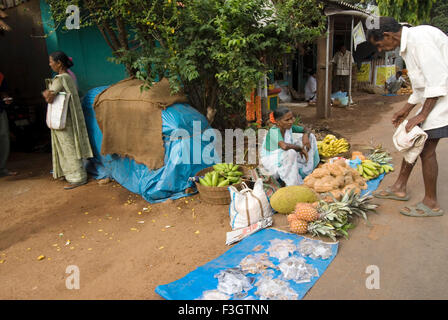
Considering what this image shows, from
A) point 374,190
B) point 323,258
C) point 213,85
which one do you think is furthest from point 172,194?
point 374,190

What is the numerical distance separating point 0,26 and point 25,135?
290cm

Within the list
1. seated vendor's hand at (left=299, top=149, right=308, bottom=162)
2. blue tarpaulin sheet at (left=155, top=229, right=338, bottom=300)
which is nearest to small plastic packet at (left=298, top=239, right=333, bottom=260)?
blue tarpaulin sheet at (left=155, top=229, right=338, bottom=300)

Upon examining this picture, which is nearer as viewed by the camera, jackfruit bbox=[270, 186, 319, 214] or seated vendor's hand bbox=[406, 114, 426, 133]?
seated vendor's hand bbox=[406, 114, 426, 133]

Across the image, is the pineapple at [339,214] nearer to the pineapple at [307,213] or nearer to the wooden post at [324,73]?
the pineapple at [307,213]

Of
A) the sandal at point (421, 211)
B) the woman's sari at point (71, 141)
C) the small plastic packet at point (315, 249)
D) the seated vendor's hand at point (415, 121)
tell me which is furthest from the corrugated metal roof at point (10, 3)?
the sandal at point (421, 211)

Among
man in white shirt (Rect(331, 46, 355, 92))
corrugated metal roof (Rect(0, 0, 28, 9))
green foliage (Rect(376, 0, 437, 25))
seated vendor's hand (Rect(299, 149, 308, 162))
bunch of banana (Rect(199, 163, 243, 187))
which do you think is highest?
green foliage (Rect(376, 0, 437, 25))

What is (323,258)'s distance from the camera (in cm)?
305

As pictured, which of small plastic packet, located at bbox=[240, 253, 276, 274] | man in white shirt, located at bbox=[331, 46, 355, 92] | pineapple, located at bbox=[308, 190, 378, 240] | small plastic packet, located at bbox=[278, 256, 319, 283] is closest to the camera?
small plastic packet, located at bbox=[278, 256, 319, 283]

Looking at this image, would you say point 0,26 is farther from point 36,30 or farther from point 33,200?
point 33,200

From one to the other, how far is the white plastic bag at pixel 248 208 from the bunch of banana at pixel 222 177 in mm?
637

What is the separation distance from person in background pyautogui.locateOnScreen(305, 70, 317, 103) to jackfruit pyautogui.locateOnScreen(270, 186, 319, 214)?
9.11m

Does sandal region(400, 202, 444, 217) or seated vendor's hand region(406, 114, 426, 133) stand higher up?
seated vendor's hand region(406, 114, 426, 133)

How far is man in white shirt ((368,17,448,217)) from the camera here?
3.26 metres

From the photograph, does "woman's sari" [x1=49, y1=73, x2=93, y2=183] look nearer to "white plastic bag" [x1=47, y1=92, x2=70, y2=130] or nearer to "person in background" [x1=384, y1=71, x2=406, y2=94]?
"white plastic bag" [x1=47, y1=92, x2=70, y2=130]
